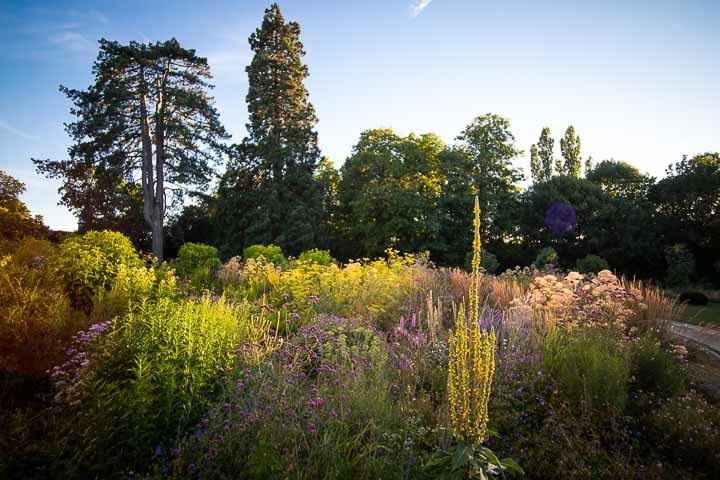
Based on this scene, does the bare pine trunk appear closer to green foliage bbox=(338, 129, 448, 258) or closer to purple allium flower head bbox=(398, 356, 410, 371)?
green foliage bbox=(338, 129, 448, 258)

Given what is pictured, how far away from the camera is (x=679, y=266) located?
17.0 m

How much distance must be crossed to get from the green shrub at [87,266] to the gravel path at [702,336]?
8.97m

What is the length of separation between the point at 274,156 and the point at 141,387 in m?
19.8

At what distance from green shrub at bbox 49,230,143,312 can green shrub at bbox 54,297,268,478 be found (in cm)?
305

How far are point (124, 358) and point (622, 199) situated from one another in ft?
82.9

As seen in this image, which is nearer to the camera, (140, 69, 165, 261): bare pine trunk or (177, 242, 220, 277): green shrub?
(177, 242, 220, 277): green shrub

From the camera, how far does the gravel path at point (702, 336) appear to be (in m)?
6.54

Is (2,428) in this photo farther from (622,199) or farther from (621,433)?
(622,199)

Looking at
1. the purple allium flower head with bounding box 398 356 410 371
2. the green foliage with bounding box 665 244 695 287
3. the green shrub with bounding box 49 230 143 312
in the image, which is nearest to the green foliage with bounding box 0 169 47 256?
the green shrub with bounding box 49 230 143 312

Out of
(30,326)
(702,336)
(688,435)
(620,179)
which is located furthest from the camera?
(620,179)

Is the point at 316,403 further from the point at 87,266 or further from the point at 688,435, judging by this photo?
the point at 87,266

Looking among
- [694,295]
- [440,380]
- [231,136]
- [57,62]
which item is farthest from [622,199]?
[57,62]

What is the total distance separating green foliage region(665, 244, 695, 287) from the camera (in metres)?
17.0

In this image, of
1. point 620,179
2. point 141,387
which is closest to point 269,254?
point 141,387
